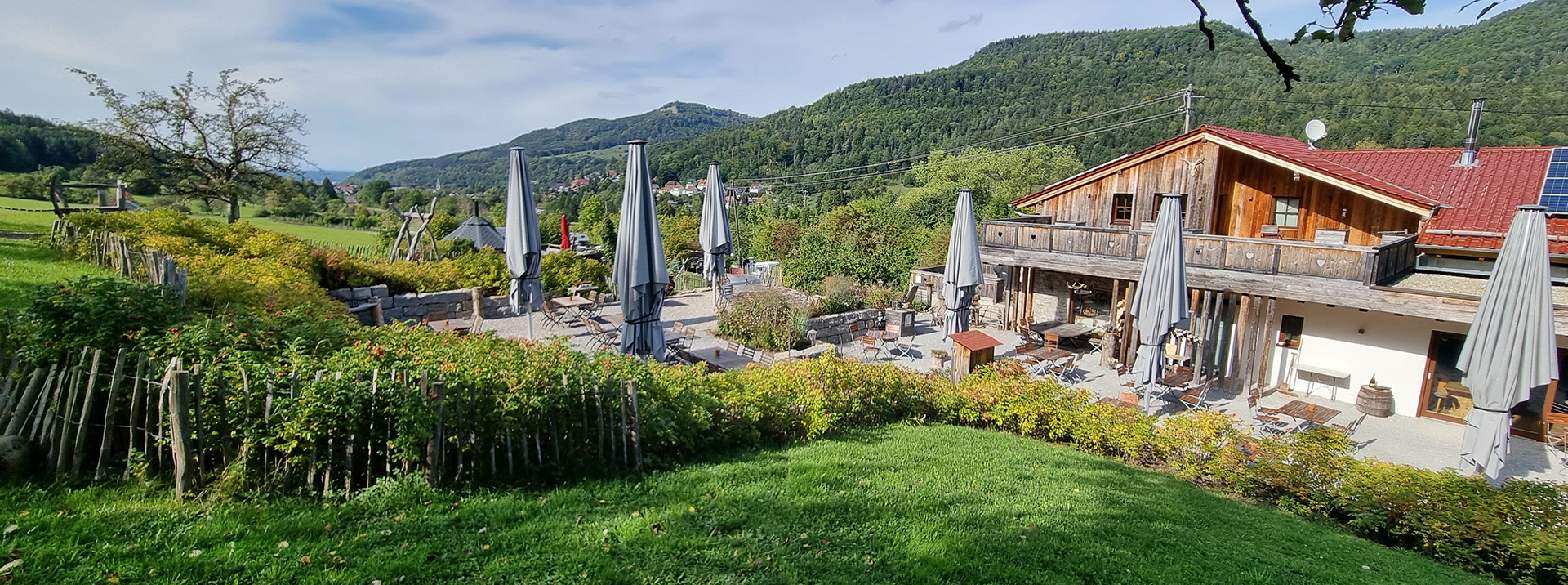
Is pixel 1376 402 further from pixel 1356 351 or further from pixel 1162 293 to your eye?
pixel 1162 293

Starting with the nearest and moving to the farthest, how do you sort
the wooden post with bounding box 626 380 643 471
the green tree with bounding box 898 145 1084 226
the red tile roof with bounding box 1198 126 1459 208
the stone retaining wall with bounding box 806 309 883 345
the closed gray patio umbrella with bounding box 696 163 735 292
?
the wooden post with bounding box 626 380 643 471, the red tile roof with bounding box 1198 126 1459 208, the stone retaining wall with bounding box 806 309 883 345, the closed gray patio umbrella with bounding box 696 163 735 292, the green tree with bounding box 898 145 1084 226

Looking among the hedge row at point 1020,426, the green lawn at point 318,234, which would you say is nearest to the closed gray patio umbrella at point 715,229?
the hedge row at point 1020,426

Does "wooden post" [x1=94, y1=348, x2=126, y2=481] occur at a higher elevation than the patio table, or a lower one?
higher

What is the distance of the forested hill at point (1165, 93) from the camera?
3381 cm

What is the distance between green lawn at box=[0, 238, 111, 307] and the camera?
304 inches

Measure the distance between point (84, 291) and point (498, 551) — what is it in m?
3.95

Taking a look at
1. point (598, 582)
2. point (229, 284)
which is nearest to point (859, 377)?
point (598, 582)

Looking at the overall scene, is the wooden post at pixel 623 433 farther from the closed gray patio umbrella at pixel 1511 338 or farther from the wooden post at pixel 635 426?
the closed gray patio umbrella at pixel 1511 338

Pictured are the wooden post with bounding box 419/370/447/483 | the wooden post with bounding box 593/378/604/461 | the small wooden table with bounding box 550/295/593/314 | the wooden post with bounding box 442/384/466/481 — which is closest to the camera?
the wooden post with bounding box 419/370/447/483

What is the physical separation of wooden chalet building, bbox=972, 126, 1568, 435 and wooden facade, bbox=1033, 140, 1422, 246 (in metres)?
0.03

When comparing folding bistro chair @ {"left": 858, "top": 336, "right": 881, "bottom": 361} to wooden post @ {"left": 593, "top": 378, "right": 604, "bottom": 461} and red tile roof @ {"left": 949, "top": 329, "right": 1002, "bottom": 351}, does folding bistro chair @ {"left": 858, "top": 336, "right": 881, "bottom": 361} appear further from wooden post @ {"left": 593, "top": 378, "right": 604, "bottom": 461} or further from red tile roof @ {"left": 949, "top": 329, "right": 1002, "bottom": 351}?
wooden post @ {"left": 593, "top": 378, "right": 604, "bottom": 461}

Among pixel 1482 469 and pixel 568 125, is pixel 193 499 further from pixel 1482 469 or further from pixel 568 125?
pixel 568 125

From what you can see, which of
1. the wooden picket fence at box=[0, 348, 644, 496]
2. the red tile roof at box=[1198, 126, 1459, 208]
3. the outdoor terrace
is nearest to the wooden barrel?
the outdoor terrace

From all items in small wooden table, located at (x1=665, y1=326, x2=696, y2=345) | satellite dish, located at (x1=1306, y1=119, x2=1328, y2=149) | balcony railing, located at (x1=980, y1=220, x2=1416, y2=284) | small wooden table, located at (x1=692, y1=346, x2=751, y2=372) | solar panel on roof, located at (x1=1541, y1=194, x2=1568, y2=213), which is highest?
satellite dish, located at (x1=1306, y1=119, x2=1328, y2=149)
